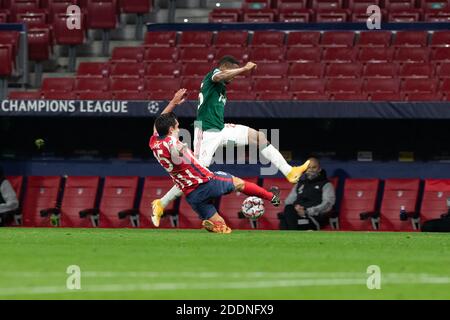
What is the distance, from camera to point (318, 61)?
25.9 m

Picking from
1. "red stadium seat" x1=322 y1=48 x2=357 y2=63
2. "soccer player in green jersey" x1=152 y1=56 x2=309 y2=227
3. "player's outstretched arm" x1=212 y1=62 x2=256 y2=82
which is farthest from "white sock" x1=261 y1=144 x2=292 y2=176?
"red stadium seat" x1=322 y1=48 x2=357 y2=63

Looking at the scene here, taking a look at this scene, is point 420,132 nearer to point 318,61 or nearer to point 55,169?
point 318,61

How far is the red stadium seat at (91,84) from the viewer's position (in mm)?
26281

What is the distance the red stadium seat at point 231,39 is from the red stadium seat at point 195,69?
2.81 feet

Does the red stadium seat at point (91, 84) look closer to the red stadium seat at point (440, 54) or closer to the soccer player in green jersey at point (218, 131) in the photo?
the red stadium seat at point (440, 54)

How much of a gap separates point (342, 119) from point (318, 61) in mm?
1270

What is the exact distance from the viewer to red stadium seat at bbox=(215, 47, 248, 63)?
85.4 ft

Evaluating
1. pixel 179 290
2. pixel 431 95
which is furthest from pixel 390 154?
pixel 179 290

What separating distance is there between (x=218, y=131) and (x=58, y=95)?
7636 millimetres

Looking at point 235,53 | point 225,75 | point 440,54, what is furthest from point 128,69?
point 225,75

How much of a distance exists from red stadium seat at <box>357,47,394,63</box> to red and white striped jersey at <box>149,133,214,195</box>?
8726mm

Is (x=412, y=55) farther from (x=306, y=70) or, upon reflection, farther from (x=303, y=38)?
(x=303, y=38)

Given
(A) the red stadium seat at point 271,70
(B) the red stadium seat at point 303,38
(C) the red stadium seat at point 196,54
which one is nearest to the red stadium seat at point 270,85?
(A) the red stadium seat at point 271,70

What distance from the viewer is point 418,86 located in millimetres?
24297
